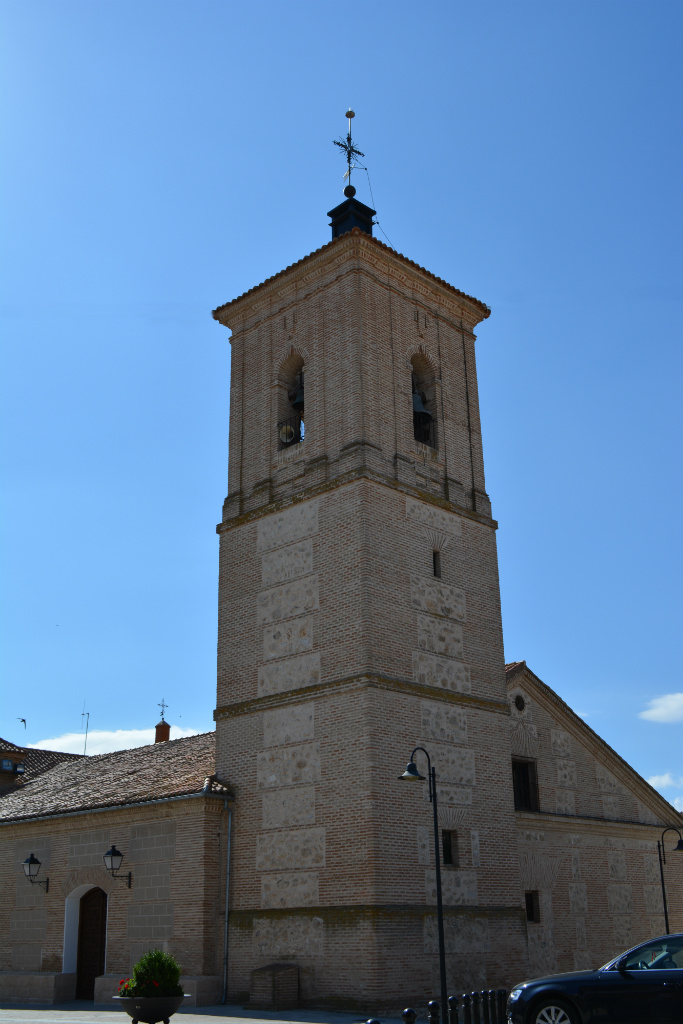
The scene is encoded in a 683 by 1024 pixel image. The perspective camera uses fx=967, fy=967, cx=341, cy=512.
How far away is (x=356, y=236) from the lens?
21.2m

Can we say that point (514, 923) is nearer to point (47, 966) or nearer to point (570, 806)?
point (570, 806)

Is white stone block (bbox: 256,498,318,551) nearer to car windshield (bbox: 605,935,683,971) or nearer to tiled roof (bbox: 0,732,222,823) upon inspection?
tiled roof (bbox: 0,732,222,823)

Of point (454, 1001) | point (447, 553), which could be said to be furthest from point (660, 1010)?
point (447, 553)

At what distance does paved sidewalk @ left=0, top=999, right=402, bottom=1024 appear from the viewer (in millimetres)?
14816

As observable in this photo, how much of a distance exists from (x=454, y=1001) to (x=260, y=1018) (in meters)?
5.38

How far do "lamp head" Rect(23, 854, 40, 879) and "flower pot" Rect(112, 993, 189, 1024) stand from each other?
10.3 metres

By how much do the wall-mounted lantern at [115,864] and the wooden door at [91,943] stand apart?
51.4 inches

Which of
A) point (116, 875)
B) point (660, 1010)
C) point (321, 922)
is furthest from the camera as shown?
point (116, 875)

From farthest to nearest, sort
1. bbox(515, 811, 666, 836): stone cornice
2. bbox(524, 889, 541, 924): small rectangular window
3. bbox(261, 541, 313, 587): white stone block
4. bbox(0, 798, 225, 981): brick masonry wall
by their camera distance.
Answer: bbox(515, 811, 666, 836): stone cornice, bbox(524, 889, 541, 924): small rectangular window, bbox(261, 541, 313, 587): white stone block, bbox(0, 798, 225, 981): brick masonry wall

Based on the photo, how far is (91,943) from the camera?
69.1 feet

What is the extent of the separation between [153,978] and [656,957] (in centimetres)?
663

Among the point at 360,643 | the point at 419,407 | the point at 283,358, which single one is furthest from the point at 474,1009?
the point at 283,358

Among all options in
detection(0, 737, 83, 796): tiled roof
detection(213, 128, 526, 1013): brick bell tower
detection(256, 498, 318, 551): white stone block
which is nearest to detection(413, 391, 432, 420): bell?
detection(213, 128, 526, 1013): brick bell tower

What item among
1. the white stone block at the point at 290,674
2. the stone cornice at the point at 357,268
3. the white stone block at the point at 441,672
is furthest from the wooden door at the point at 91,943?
the stone cornice at the point at 357,268
